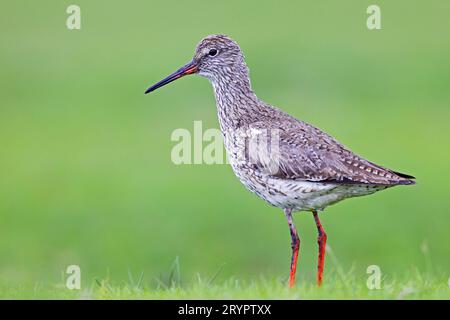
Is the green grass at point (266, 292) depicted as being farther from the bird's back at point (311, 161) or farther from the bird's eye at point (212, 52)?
the bird's eye at point (212, 52)

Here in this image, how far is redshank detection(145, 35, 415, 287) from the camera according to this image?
9.20m

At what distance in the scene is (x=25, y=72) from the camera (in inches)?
1184

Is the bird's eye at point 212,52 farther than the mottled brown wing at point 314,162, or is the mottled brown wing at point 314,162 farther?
the bird's eye at point 212,52

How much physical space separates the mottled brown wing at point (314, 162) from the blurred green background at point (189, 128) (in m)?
3.32

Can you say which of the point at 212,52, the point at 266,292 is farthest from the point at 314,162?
the point at 212,52

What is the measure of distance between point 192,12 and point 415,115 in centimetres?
1424

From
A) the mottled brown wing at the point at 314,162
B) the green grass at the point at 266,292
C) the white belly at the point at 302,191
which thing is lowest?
the green grass at the point at 266,292

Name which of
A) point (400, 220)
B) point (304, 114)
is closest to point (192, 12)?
point (304, 114)

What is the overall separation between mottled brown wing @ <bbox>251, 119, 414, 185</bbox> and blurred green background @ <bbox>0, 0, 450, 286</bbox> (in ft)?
10.9

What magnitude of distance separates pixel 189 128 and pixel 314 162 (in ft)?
44.3

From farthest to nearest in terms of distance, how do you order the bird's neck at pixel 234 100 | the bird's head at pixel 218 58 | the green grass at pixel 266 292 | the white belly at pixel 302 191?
1. the bird's head at pixel 218 58
2. the bird's neck at pixel 234 100
3. the white belly at pixel 302 191
4. the green grass at pixel 266 292

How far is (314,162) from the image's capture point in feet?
30.5

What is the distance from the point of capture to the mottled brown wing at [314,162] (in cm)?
915

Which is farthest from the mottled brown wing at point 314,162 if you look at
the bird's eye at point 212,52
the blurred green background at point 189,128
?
the blurred green background at point 189,128
